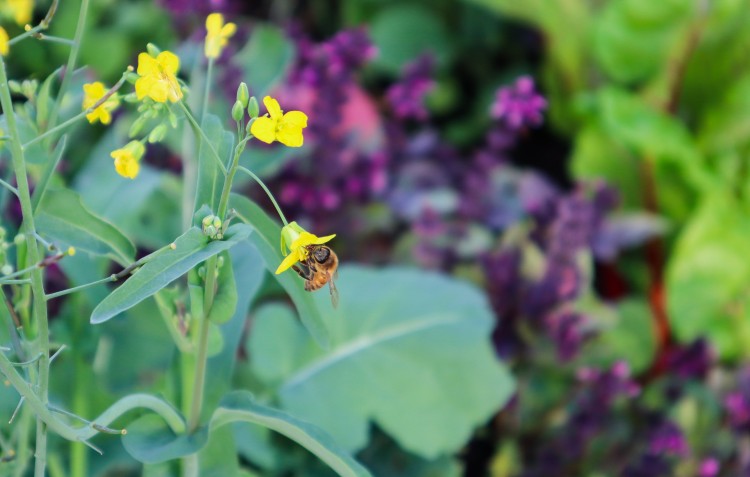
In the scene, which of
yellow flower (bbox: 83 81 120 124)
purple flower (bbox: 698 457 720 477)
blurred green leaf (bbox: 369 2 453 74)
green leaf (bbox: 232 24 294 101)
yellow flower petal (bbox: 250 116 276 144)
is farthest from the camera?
blurred green leaf (bbox: 369 2 453 74)

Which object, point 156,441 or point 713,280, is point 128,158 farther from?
point 713,280

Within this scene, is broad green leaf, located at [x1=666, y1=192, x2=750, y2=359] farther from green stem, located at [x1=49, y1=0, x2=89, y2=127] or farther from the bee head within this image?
green stem, located at [x1=49, y1=0, x2=89, y2=127]

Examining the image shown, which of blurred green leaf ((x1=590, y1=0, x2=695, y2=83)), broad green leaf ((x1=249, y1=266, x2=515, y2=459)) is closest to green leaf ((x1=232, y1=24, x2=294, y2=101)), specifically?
broad green leaf ((x1=249, y1=266, x2=515, y2=459))

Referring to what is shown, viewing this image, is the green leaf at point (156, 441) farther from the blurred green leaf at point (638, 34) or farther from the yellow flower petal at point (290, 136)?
the blurred green leaf at point (638, 34)

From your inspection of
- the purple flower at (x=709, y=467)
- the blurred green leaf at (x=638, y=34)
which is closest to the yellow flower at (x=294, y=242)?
the purple flower at (x=709, y=467)

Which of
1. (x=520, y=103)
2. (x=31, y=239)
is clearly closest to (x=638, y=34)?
(x=520, y=103)

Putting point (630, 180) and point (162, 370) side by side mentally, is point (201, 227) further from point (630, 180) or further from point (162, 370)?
point (630, 180)
